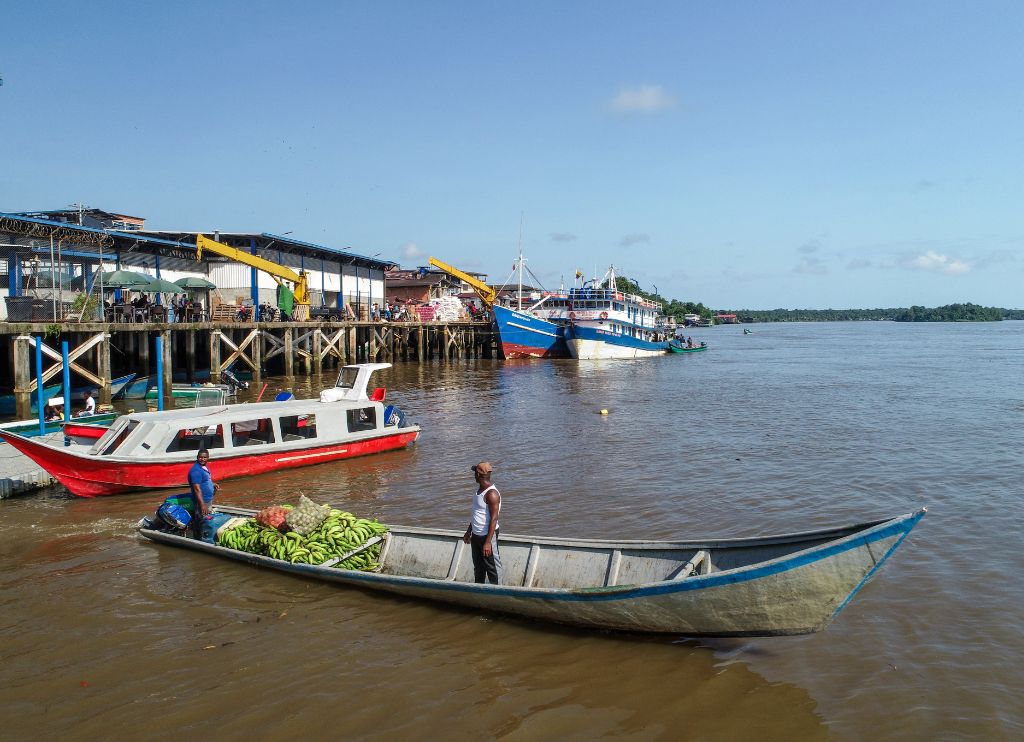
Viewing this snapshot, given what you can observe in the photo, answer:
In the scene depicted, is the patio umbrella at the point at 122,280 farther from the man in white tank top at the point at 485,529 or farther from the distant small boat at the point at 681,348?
the distant small boat at the point at 681,348

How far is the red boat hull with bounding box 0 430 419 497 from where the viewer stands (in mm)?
12695

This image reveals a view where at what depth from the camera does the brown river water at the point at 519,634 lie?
6418 millimetres

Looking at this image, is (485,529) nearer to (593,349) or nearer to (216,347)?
(216,347)

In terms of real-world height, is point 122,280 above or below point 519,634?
above

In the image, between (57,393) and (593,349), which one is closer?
(57,393)

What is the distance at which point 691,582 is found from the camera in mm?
6680

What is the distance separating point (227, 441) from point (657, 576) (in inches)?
395

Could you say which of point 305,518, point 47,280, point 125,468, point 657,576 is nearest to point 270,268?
point 47,280

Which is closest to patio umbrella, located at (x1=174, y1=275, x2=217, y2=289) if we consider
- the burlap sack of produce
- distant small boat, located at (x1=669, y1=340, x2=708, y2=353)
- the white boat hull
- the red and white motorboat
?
the red and white motorboat

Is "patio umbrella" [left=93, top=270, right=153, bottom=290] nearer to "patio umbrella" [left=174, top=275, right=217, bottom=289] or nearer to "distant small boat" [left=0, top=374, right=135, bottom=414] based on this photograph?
"patio umbrella" [left=174, top=275, right=217, bottom=289]

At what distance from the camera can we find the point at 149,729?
621cm

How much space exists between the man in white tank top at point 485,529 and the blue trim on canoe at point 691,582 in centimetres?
31

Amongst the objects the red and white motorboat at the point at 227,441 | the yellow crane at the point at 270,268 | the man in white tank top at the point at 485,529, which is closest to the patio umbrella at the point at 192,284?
the yellow crane at the point at 270,268

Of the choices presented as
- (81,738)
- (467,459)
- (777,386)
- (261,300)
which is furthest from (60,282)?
(777,386)
